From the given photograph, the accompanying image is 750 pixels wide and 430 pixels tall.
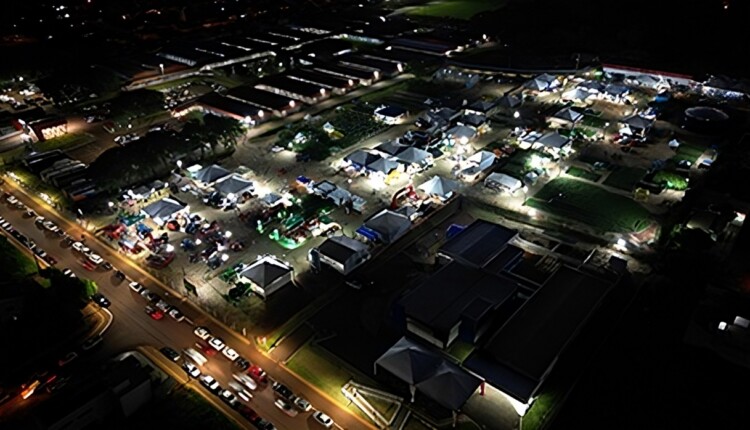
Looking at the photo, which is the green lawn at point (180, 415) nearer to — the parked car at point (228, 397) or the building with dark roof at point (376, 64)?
the parked car at point (228, 397)

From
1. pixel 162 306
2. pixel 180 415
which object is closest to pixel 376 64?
pixel 162 306

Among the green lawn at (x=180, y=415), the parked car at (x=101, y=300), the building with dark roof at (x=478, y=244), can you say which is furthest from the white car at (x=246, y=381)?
the building with dark roof at (x=478, y=244)

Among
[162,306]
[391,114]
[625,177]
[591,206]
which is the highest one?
[162,306]

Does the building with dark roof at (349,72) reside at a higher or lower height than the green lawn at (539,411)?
higher

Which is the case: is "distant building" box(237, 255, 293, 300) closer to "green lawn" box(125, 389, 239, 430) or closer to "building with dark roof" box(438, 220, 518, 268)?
"green lawn" box(125, 389, 239, 430)

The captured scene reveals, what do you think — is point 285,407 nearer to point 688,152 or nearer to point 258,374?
point 258,374

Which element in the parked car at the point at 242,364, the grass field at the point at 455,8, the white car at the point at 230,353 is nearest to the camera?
the parked car at the point at 242,364

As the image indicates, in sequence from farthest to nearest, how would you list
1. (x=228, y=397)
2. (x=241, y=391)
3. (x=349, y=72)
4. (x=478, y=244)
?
(x=349, y=72) < (x=478, y=244) < (x=241, y=391) < (x=228, y=397)

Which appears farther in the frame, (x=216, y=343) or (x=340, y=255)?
(x=340, y=255)
